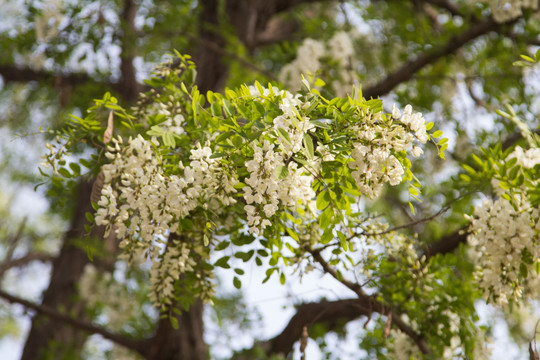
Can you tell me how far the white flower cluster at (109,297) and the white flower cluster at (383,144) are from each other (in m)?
4.10

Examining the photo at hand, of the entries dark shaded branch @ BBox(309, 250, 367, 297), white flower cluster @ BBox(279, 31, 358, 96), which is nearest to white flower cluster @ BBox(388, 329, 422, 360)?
dark shaded branch @ BBox(309, 250, 367, 297)

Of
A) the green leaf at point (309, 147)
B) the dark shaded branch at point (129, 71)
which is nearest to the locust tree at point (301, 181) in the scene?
the green leaf at point (309, 147)

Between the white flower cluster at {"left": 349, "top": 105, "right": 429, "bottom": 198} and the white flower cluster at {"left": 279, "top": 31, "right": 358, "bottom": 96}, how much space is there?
249 cm

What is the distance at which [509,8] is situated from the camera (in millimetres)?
4039

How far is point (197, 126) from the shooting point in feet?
7.01

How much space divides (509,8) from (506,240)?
2.57 metres

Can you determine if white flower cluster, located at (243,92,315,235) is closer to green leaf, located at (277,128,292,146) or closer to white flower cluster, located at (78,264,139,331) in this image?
green leaf, located at (277,128,292,146)

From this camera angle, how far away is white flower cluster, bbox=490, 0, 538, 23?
400 cm

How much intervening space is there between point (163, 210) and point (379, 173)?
743 mm

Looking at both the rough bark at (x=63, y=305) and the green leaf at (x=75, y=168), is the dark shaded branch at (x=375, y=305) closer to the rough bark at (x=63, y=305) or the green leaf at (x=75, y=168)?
the green leaf at (x=75, y=168)

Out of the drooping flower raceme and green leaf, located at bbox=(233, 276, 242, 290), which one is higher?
the drooping flower raceme

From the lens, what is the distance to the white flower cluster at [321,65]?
14.3 feet

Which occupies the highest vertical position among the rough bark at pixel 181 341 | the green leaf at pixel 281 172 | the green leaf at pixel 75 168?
the green leaf at pixel 75 168

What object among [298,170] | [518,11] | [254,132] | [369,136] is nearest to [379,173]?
[369,136]
